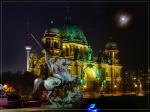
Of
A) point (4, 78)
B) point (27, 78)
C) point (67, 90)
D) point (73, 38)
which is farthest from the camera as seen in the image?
point (73, 38)

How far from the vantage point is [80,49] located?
41625mm

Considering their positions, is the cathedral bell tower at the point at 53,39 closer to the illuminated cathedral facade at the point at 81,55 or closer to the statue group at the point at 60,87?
the illuminated cathedral facade at the point at 81,55

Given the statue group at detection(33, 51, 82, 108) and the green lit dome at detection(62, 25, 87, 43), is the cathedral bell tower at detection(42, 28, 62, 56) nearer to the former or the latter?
the green lit dome at detection(62, 25, 87, 43)

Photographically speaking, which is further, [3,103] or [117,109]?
[3,103]

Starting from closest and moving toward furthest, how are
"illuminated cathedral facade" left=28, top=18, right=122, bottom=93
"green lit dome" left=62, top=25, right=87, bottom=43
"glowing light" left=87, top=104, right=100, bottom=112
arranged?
"glowing light" left=87, top=104, right=100, bottom=112, "illuminated cathedral facade" left=28, top=18, right=122, bottom=93, "green lit dome" left=62, top=25, right=87, bottom=43

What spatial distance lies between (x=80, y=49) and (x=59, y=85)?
25494mm

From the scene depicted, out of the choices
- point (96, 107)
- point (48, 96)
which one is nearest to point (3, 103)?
point (48, 96)

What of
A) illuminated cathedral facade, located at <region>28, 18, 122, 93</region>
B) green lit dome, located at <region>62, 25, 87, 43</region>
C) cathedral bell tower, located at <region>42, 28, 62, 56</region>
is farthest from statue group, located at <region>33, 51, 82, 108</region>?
green lit dome, located at <region>62, 25, 87, 43</region>

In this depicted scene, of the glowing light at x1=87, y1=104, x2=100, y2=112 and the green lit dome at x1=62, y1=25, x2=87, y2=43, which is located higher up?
the green lit dome at x1=62, y1=25, x2=87, y2=43

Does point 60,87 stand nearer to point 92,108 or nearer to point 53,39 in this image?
point 92,108

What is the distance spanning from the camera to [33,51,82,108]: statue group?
49.6 ft

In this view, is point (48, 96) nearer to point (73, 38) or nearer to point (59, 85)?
point (59, 85)

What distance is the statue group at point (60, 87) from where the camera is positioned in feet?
49.6

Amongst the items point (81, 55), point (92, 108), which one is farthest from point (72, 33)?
point (92, 108)
